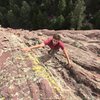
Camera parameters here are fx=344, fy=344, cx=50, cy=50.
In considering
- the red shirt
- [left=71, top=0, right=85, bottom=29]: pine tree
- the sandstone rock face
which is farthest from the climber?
[left=71, top=0, right=85, bottom=29]: pine tree

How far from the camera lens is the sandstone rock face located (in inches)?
365

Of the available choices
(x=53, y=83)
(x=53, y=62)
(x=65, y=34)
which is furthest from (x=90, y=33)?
(x=53, y=83)

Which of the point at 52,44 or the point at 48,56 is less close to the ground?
the point at 52,44

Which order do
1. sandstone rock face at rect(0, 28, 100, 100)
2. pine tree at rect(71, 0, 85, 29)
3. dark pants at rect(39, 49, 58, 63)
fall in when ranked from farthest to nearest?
pine tree at rect(71, 0, 85, 29) < dark pants at rect(39, 49, 58, 63) < sandstone rock face at rect(0, 28, 100, 100)

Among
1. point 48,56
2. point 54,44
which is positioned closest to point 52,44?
point 54,44

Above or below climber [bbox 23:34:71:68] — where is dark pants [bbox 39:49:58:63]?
below

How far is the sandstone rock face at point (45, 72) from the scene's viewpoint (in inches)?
365

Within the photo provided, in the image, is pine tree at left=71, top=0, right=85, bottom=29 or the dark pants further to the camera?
pine tree at left=71, top=0, right=85, bottom=29

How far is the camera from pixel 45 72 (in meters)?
9.99

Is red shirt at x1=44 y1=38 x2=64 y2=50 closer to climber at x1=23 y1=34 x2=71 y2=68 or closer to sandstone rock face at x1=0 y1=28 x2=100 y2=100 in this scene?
climber at x1=23 y1=34 x2=71 y2=68

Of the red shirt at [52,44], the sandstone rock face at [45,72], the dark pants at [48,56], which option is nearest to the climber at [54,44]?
the red shirt at [52,44]

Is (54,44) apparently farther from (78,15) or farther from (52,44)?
(78,15)

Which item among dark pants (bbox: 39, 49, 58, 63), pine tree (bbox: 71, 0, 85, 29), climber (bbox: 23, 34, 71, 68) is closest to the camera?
climber (bbox: 23, 34, 71, 68)

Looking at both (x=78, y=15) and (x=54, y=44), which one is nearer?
(x=54, y=44)
